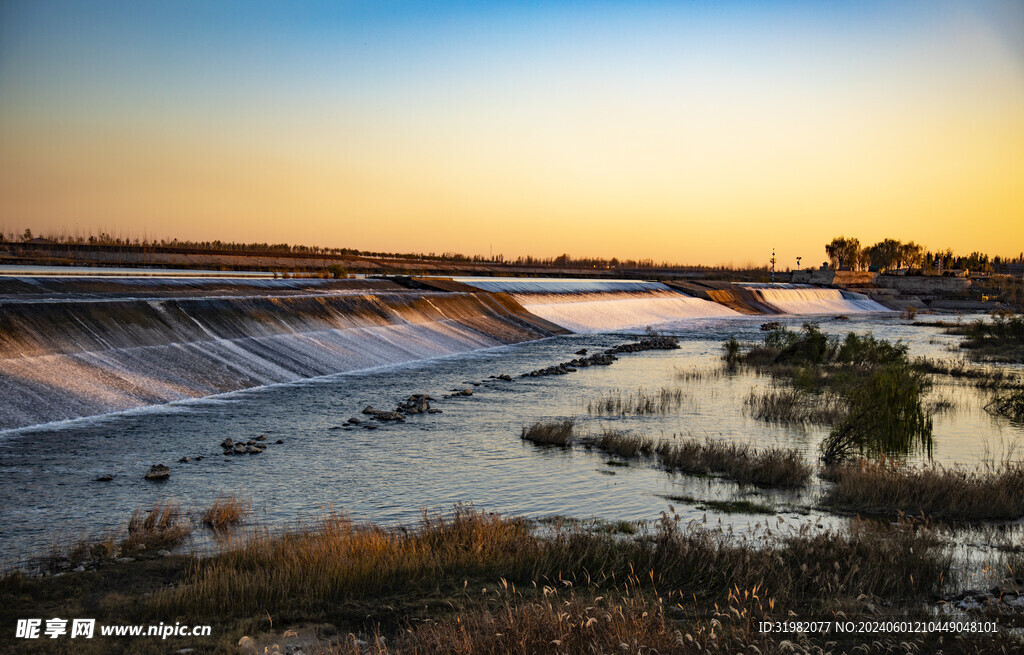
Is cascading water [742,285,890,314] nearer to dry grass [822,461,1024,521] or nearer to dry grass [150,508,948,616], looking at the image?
dry grass [822,461,1024,521]

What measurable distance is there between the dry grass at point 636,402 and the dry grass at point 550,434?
3449 millimetres

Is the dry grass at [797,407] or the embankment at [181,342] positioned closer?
the embankment at [181,342]

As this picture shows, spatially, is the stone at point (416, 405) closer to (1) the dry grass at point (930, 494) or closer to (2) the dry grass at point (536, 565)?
(1) the dry grass at point (930, 494)

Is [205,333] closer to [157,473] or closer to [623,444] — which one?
[157,473]

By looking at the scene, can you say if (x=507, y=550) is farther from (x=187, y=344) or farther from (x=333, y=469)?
(x=187, y=344)

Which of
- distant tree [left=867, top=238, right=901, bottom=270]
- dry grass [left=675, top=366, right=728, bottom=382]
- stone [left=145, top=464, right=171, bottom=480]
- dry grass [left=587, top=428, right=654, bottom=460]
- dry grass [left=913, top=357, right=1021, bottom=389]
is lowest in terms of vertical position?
dry grass [left=675, top=366, right=728, bottom=382]

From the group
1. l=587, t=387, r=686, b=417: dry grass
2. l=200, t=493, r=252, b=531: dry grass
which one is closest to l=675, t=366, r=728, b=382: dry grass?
l=587, t=387, r=686, b=417: dry grass

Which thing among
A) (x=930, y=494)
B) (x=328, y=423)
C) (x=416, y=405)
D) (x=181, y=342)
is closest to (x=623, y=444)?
(x=930, y=494)

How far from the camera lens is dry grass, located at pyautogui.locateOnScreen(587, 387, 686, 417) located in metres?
20.6

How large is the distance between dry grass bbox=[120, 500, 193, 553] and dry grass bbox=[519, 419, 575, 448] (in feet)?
24.9

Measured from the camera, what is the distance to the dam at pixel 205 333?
60.5ft

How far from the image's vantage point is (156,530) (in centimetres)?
948

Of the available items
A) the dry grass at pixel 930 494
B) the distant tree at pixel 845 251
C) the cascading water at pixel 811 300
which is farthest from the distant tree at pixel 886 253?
the dry grass at pixel 930 494

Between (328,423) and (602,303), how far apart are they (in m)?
44.6
